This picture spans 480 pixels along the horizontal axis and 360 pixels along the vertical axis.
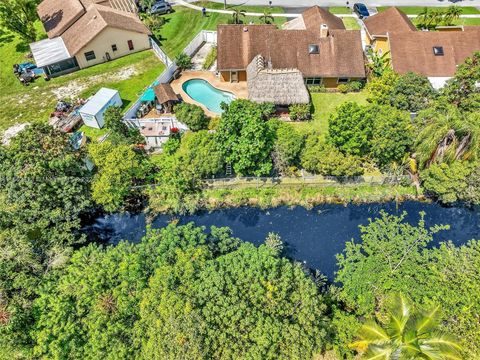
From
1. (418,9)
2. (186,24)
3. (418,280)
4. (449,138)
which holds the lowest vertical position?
(418,280)

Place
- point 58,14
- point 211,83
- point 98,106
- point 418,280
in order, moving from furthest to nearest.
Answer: point 58,14
point 211,83
point 98,106
point 418,280

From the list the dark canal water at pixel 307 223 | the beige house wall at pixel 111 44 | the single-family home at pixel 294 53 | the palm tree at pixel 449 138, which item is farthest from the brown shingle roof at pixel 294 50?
the dark canal water at pixel 307 223

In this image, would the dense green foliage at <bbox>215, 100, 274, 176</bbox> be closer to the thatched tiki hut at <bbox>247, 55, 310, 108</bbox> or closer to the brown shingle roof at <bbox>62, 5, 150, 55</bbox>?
the thatched tiki hut at <bbox>247, 55, 310, 108</bbox>

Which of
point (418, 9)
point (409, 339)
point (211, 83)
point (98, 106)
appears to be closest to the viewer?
point (409, 339)

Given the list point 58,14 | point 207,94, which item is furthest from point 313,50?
point 58,14

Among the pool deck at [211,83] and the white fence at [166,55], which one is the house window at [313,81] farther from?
the white fence at [166,55]

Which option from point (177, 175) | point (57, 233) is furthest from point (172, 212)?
point (57, 233)

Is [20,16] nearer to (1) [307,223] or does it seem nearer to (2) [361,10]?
(1) [307,223]
